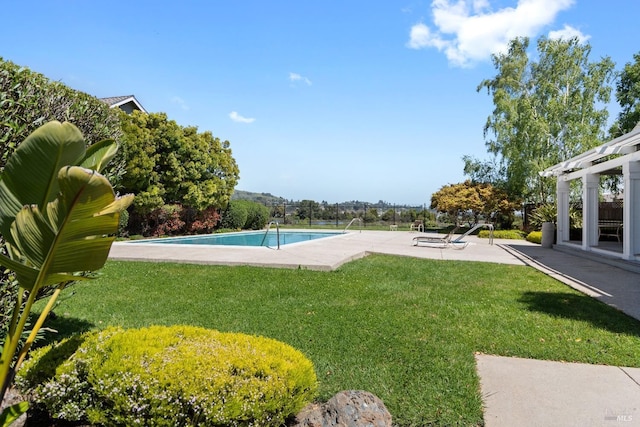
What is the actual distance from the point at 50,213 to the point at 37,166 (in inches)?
9.4

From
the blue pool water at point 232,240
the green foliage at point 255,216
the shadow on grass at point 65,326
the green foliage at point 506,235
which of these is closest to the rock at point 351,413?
the shadow on grass at point 65,326

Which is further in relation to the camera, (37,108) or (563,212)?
(563,212)

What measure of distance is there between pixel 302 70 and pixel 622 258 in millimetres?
11359

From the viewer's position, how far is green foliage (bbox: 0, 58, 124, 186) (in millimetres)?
2562

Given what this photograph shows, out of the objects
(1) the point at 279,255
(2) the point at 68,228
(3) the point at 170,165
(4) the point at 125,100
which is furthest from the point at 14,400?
(4) the point at 125,100

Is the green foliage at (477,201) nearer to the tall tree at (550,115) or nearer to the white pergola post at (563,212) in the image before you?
the tall tree at (550,115)

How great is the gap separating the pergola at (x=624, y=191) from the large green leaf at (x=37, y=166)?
11.3 metres

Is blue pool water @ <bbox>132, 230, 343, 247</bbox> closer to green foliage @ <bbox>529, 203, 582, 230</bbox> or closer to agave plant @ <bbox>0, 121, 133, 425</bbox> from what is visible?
green foliage @ <bbox>529, 203, 582, 230</bbox>

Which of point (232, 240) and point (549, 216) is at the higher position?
point (549, 216)

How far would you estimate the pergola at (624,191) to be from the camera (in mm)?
9492

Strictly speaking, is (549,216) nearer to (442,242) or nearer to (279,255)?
(442,242)

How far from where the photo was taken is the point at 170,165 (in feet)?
57.2

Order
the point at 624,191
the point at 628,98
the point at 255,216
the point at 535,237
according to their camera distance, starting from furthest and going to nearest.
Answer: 1. the point at 255,216
2. the point at 628,98
3. the point at 535,237
4. the point at 624,191

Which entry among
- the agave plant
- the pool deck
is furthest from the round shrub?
the pool deck
